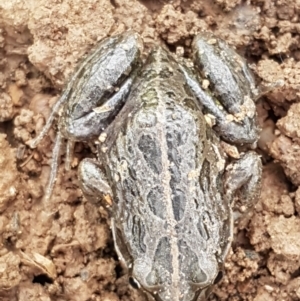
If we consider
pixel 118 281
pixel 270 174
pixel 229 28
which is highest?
pixel 229 28

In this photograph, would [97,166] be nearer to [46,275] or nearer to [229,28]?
[46,275]

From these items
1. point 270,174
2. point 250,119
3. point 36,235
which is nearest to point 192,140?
point 250,119

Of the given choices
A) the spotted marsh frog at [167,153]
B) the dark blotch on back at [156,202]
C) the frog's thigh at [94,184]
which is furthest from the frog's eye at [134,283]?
the frog's thigh at [94,184]

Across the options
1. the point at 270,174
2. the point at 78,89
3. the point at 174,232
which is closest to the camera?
the point at 174,232

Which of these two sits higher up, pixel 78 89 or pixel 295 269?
pixel 78 89

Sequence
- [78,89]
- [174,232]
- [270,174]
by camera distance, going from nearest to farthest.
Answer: [174,232] → [78,89] → [270,174]

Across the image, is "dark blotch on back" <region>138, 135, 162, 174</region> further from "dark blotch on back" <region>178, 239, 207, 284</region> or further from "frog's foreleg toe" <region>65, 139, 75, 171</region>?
"frog's foreleg toe" <region>65, 139, 75, 171</region>

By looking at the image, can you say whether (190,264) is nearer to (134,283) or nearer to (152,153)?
(134,283)
